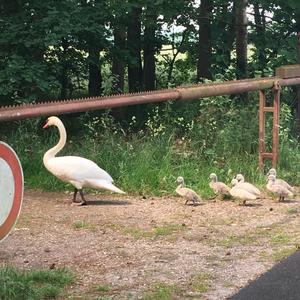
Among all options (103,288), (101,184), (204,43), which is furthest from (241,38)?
(103,288)

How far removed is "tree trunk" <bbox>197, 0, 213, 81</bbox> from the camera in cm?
1659

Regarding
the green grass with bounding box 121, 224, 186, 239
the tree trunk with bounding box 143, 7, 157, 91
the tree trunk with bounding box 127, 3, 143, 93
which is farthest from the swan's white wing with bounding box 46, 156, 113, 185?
the tree trunk with bounding box 143, 7, 157, 91

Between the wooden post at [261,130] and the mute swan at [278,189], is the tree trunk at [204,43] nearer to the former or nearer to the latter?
the wooden post at [261,130]

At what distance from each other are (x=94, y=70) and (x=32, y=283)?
12059 mm

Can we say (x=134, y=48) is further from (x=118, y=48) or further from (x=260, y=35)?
(x=260, y=35)

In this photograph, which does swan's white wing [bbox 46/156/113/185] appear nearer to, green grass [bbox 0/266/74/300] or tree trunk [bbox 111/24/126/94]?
green grass [bbox 0/266/74/300]

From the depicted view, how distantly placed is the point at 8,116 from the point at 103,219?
8.98ft

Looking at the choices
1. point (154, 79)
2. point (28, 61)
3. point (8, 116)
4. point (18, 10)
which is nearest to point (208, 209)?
point (8, 116)

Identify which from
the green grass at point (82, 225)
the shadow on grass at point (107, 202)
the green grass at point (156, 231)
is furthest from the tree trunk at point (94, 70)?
the green grass at point (156, 231)

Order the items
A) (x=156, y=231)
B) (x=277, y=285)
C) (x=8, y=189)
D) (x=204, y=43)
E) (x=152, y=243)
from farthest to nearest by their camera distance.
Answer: (x=204, y=43) < (x=156, y=231) < (x=152, y=243) < (x=277, y=285) < (x=8, y=189)

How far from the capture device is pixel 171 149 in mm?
9914

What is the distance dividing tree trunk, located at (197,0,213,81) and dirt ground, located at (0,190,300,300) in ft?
27.6

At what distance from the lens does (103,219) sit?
24.8 feet

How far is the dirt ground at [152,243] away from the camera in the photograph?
531 cm
